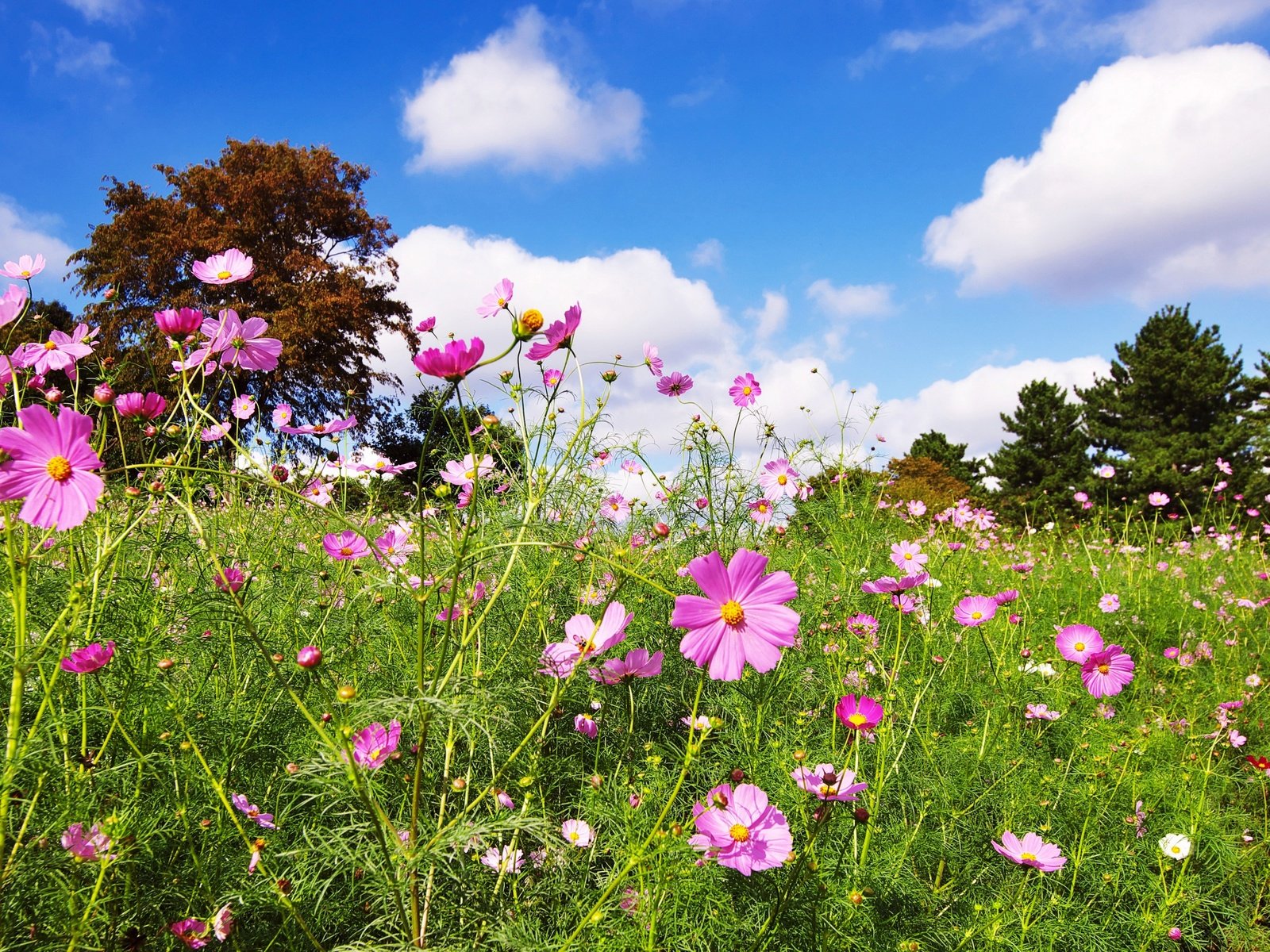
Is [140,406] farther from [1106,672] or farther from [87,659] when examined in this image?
[1106,672]

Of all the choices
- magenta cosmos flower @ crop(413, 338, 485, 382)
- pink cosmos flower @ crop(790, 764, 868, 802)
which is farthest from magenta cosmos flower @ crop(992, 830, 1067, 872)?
magenta cosmos flower @ crop(413, 338, 485, 382)

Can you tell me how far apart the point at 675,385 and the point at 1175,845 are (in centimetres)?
179

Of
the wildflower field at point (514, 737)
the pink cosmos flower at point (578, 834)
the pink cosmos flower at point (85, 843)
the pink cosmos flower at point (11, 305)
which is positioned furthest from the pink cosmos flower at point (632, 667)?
the pink cosmos flower at point (11, 305)

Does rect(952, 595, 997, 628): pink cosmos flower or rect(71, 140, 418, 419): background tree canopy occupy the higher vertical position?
rect(71, 140, 418, 419): background tree canopy

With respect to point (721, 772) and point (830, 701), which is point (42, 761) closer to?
point (721, 772)

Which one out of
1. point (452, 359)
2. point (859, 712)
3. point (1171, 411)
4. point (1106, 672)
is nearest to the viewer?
point (452, 359)

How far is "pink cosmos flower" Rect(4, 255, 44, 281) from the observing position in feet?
5.00

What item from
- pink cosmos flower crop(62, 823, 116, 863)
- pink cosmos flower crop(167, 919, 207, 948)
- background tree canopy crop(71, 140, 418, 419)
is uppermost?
background tree canopy crop(71, 140, 418, 419)

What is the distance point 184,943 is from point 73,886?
0.19 m

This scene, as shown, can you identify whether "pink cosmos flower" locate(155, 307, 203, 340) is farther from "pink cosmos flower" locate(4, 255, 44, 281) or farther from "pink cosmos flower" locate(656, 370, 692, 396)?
"pink cosmos flower" locate(656, 370, 692, 396)

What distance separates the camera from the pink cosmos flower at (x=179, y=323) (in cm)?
129

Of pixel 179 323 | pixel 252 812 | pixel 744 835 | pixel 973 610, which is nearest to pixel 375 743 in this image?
pixel 252 812

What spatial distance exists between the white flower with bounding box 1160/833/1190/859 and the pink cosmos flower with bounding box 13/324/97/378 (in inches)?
99.7

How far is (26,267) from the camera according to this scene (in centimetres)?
154
